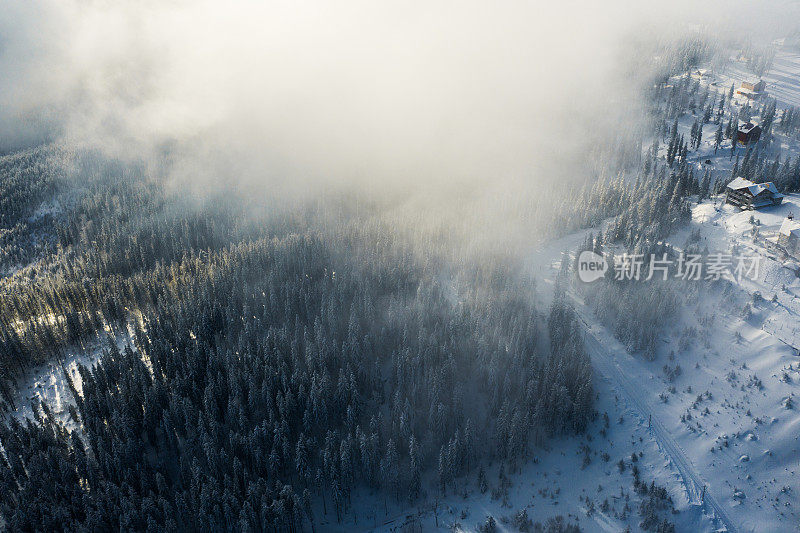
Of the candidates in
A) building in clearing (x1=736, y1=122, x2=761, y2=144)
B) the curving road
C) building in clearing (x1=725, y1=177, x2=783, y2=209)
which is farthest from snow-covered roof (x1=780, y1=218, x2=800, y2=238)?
building in clearing (x1=736, y1=122, x2=761, y2=144)

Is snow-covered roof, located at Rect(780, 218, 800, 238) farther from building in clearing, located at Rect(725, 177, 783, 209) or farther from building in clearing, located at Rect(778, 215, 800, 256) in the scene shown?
building in clearing, located at Rect(725, 177, 783, 209)

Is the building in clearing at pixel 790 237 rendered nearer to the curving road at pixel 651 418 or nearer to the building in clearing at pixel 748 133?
the curving road at pixel 651 418

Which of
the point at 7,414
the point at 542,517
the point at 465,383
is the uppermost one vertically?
the point at 7,414

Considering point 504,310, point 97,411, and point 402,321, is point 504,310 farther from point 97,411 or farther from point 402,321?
point 97,411

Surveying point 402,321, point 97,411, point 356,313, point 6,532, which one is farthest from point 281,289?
point 6,532

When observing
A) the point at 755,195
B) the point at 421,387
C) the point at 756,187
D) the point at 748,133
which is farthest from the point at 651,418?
the point at 748,133

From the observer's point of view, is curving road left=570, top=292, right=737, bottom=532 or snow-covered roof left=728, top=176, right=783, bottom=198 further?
snow-covered roof left=728, top=176, right=783, bottom=198

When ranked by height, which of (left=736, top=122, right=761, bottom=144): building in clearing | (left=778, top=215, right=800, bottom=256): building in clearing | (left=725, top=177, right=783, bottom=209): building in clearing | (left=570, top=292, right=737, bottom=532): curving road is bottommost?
(left=570, top=292, right=737, bottom=532): curving road
